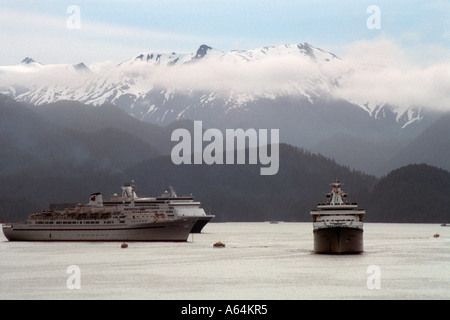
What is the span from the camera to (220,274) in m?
123

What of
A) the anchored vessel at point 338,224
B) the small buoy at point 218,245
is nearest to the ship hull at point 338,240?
the anchored vessel at point 338,224

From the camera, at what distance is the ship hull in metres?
145

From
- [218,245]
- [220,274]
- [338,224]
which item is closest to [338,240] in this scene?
[338,224]

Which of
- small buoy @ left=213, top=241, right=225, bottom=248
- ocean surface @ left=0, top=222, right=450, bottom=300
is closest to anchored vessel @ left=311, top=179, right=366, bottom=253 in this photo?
ocean surface @ left=0, top=222, right=450, bottom=300

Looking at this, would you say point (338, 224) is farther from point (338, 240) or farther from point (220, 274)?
point (220, 274)

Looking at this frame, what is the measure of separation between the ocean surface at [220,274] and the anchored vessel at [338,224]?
2436 millimetres

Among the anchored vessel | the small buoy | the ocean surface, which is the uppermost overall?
the anchored vessel

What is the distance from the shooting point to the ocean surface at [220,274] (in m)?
101

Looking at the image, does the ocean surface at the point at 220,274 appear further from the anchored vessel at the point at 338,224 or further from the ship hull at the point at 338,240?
the anchored vessel at the point at 338,224

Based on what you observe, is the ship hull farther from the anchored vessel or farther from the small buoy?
the small buoy

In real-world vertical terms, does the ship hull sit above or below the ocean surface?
above

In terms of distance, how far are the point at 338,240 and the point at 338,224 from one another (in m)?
3.28

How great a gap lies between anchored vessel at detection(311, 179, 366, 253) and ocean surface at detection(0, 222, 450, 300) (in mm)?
2436
